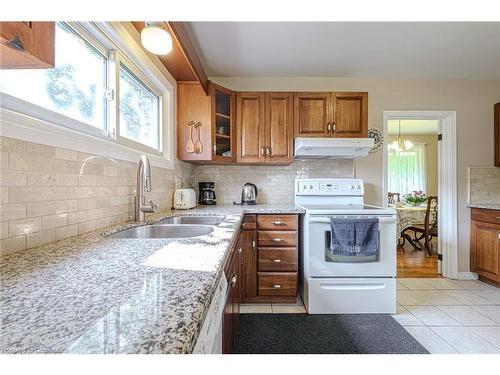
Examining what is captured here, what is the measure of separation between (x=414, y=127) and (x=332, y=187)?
4374 mm

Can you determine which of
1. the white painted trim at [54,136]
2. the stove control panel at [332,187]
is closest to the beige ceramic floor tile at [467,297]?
the stove control panel at [332,187]

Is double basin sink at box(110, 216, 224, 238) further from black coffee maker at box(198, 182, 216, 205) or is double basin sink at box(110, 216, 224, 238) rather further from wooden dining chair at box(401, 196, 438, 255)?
wooden dining chair at box(401, 196, 438, 255)

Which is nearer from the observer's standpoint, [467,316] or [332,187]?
[467,316]

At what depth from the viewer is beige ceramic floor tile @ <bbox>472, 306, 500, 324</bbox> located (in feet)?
6.76

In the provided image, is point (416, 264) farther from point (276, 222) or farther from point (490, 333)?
point (276, 222)

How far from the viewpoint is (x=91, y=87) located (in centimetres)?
133

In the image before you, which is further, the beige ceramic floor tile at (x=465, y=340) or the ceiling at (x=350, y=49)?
the ceiling at (x=350, y=49)

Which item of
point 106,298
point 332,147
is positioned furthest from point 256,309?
point 106,298

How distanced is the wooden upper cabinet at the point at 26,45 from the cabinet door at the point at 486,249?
3617 mm

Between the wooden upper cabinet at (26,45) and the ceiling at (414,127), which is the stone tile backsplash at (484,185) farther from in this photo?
the wooden upper cabinet at (26,45)

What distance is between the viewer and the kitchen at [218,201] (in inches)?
21.8
